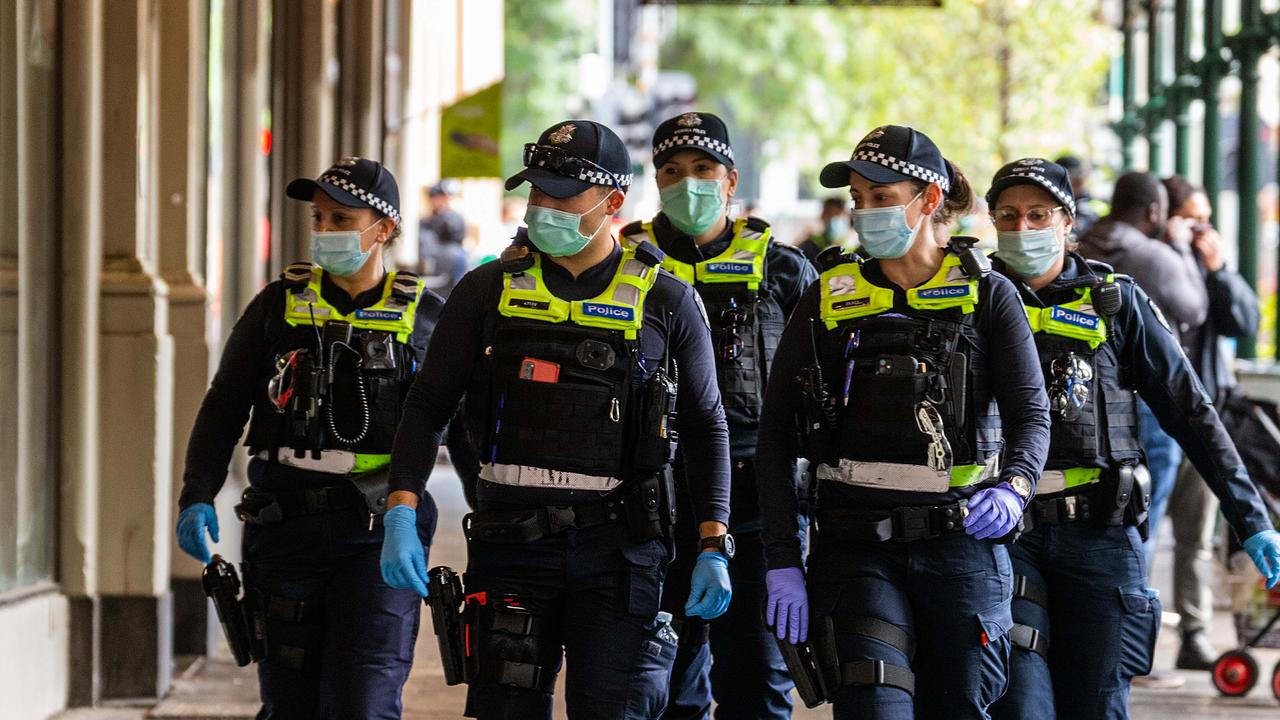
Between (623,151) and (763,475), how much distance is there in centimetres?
95

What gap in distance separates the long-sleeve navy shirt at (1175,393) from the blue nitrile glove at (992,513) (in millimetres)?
981

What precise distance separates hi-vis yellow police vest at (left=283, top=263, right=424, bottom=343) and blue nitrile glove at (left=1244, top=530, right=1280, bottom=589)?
2599 mm

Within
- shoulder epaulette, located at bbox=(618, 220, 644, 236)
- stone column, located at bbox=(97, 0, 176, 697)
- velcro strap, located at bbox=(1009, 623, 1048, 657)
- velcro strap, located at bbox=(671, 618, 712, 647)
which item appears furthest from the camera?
stone column, located at bbox=(97, 0, 176, 697)

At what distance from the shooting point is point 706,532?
5074 mm

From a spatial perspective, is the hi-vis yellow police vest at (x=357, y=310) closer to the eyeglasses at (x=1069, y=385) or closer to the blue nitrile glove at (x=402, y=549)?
the blue nitrile glove at (x=402, y=549)

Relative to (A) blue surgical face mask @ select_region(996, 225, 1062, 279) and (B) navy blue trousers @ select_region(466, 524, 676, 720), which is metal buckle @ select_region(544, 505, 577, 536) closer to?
(B) navy blue trousers @ select_region(466, 524, 676, 720)

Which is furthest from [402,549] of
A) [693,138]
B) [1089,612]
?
[1089,612]

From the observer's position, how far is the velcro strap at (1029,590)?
5.61 meters

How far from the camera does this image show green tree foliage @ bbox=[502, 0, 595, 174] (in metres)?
44.7

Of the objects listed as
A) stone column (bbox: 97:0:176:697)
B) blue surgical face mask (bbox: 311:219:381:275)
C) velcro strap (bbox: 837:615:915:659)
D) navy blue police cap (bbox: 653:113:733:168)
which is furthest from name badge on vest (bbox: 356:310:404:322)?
stone column (bbox: 97:0:176:697)

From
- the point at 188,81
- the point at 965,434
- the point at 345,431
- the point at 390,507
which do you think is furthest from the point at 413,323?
the point at 188,81

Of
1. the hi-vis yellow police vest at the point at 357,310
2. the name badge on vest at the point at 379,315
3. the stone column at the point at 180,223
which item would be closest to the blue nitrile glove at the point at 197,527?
the hi-vis yellow police vest at the point at 357,310

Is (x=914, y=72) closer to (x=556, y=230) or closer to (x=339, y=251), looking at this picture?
(x=339, y=251)

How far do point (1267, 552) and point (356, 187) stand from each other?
2.94 m
